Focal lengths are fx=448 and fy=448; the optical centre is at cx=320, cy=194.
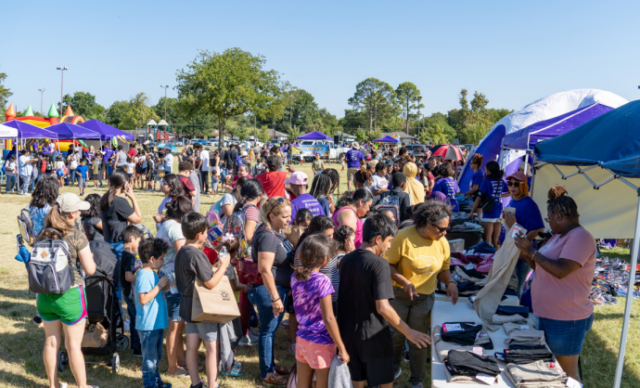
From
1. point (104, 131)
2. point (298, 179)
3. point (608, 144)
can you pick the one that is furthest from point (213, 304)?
point (104, 131)

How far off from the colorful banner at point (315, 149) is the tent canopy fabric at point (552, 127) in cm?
2560

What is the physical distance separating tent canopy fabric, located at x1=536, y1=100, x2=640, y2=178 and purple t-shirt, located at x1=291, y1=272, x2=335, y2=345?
2.35 meters

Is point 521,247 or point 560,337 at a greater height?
point 521,247

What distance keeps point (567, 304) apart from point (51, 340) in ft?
12.8

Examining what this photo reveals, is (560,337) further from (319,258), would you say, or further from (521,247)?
(319,258)

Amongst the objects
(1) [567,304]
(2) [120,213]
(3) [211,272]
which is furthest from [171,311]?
(1) [567,304]

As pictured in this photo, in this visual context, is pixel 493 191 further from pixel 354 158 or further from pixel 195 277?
pixel 354 158

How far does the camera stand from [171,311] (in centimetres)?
390

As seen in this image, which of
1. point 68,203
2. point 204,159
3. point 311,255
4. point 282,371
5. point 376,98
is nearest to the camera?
point 311,255

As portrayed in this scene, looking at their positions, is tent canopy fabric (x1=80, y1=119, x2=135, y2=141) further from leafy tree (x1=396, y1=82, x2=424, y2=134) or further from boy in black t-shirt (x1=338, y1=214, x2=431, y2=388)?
leafy tree (x1=396, y1=82, x2=424, y2=134)

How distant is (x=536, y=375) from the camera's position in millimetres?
2701

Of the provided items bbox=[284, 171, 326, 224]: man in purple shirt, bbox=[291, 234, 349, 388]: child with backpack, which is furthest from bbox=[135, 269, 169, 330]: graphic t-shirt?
bbox=[284, 171, 326, 224]: man in purple shirt

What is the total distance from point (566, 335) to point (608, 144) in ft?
5.17

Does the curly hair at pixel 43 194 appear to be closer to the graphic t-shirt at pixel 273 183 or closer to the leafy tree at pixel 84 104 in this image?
the graphic t-shirt at pixel 273 183
